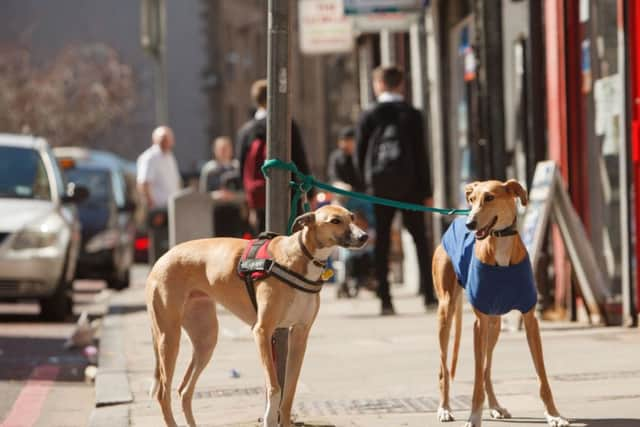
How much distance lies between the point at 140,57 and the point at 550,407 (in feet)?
197

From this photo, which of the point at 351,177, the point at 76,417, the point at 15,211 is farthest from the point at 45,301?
the point at 76,417

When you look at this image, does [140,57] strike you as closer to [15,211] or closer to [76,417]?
[15,211]

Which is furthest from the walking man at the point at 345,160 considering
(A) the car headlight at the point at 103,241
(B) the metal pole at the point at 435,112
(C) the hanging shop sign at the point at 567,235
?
(A) the car headlight at the point at 103,241

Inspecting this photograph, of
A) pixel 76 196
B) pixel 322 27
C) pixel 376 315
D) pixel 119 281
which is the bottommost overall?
pixel 119 281

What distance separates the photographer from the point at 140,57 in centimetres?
6681

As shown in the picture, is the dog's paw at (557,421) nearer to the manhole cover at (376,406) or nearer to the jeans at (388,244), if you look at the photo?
the manhole cover at (376,406)

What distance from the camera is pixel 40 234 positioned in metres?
17.1

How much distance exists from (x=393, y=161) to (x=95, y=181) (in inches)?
512

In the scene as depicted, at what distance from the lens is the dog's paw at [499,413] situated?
26.3 feet

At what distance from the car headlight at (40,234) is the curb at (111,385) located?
2.22 m

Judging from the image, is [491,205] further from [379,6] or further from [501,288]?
[379,6]

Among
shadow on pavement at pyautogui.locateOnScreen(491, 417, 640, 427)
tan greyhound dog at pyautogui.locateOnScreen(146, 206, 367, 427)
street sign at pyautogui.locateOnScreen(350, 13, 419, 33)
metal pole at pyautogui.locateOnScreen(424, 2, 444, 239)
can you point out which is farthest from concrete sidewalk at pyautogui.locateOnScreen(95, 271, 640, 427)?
metal pole at pyautogui.locateOnScreen(424, 2, 444, 239)

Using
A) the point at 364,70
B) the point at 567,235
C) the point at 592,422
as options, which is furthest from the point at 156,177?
the point at 592,422

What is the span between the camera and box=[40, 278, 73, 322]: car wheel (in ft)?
57.4
